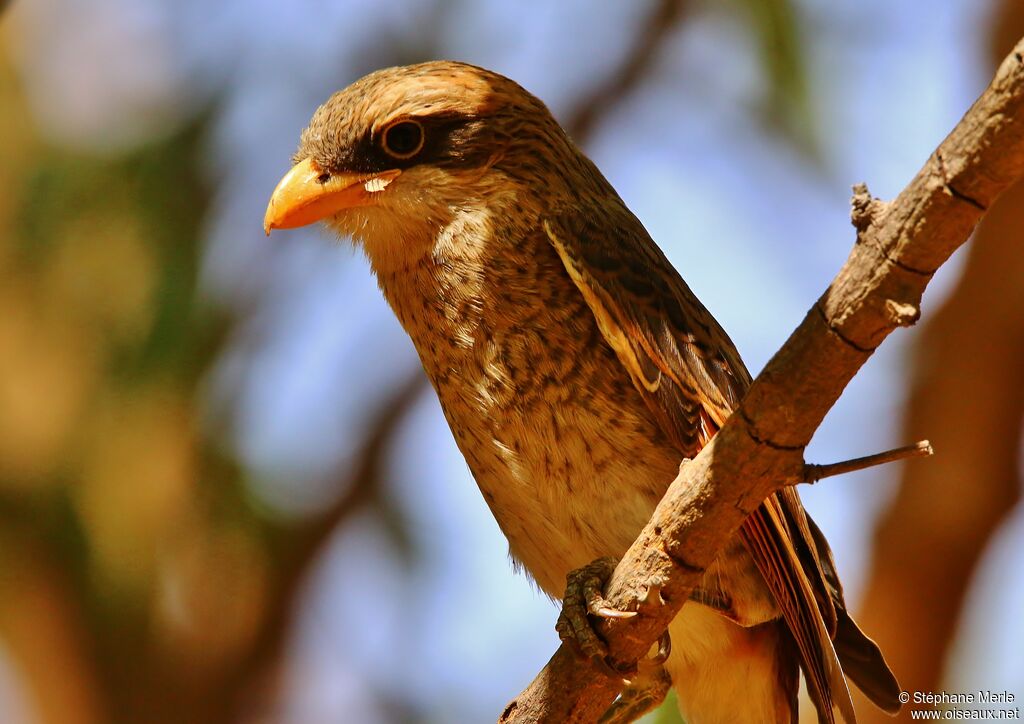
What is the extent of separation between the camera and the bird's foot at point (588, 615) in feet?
8.39

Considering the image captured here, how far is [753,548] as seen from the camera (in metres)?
2.85

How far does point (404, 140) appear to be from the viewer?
326 cm

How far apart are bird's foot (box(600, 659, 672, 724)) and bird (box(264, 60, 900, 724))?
42 mm

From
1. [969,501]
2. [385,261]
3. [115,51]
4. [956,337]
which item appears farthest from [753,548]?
[115,51]

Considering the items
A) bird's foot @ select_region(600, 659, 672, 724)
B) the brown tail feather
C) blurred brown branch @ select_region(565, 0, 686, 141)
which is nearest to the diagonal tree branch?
bird's foot @ select_region(600, 659, 672, 724)

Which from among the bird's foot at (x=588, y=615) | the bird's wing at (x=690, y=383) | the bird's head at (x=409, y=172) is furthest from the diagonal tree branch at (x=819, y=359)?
the bird's head at (x=409, y=172)

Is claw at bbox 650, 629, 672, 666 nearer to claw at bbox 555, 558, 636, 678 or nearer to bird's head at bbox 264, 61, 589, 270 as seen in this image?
claw at bbox 555, 558, 636, 678

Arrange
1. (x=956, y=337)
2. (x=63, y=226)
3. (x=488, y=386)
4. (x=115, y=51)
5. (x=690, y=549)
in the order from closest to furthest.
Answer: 1. (x=690, y=549)
2. (x=488, y=386)
3. (x=63, y=226)
4. (x=956, y=337)
5. (x=115, y=51)

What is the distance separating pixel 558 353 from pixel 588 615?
67cm

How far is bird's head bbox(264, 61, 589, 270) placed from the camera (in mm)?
3225

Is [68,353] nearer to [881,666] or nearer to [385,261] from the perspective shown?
[385,261]

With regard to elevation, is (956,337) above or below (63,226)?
above

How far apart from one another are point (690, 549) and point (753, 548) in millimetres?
527

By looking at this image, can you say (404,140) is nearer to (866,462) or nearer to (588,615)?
(588,615)
